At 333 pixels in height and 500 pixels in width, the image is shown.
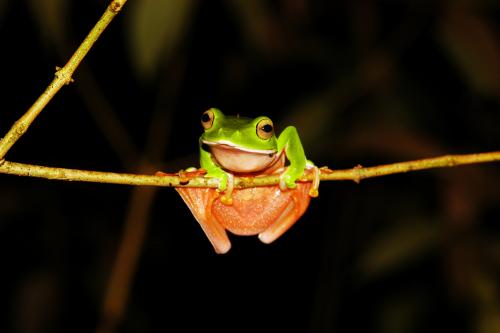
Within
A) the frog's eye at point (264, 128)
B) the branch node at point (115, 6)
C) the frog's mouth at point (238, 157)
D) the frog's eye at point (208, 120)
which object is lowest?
the branch node at point (115, 6)

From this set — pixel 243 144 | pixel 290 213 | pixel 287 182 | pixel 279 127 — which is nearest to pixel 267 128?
pixel 243 144

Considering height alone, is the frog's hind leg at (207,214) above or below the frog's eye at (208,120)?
below

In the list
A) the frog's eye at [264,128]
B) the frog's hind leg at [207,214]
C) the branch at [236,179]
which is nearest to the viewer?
the branch at [236,179]

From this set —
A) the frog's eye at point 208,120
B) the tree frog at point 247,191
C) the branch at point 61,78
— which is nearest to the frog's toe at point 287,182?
the tree frog at point 247,191

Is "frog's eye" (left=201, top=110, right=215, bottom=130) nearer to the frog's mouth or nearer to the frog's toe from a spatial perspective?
the frog's mouth

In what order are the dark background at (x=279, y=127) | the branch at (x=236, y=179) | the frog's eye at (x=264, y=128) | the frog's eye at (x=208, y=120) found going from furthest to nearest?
the dark background at (x=279, y=127) → the frog's eye at (x=208, y=120) → the frog's eye at (x=264, y=128) → the branch at (x=236, y=179)

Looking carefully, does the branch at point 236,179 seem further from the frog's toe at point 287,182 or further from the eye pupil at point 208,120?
the eye pupil at point 208,120

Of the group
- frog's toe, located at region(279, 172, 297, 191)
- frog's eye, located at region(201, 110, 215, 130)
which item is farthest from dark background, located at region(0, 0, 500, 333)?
frog's toe, located at region(279, 172, 297, 191)

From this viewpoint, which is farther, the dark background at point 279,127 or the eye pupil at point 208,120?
the dark background at point 279,127
